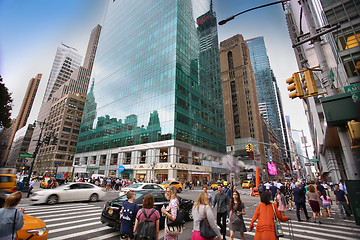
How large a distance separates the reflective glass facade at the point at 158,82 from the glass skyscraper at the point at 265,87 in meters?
105

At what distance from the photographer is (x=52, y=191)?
12.5 m

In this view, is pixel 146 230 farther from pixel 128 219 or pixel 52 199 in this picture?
pixel 52 199

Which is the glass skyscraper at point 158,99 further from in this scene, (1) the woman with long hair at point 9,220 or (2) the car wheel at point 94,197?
(1) the woman with long hair at point 9,220

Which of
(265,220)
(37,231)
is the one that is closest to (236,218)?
(265,220)

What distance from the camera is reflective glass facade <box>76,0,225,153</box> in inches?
1774

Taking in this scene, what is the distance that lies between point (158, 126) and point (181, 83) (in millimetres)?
13383

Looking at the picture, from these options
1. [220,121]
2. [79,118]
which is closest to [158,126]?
[220,121]

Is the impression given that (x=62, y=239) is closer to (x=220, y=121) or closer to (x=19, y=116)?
(x=220, y=121)

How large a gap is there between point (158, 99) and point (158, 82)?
531 cm

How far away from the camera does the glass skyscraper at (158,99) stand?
4275cm

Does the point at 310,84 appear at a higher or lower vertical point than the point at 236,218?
higher

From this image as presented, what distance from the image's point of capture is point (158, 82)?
156 feet

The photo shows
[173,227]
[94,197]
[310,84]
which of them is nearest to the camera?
[173,227]

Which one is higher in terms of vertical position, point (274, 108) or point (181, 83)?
point (274, 108)
